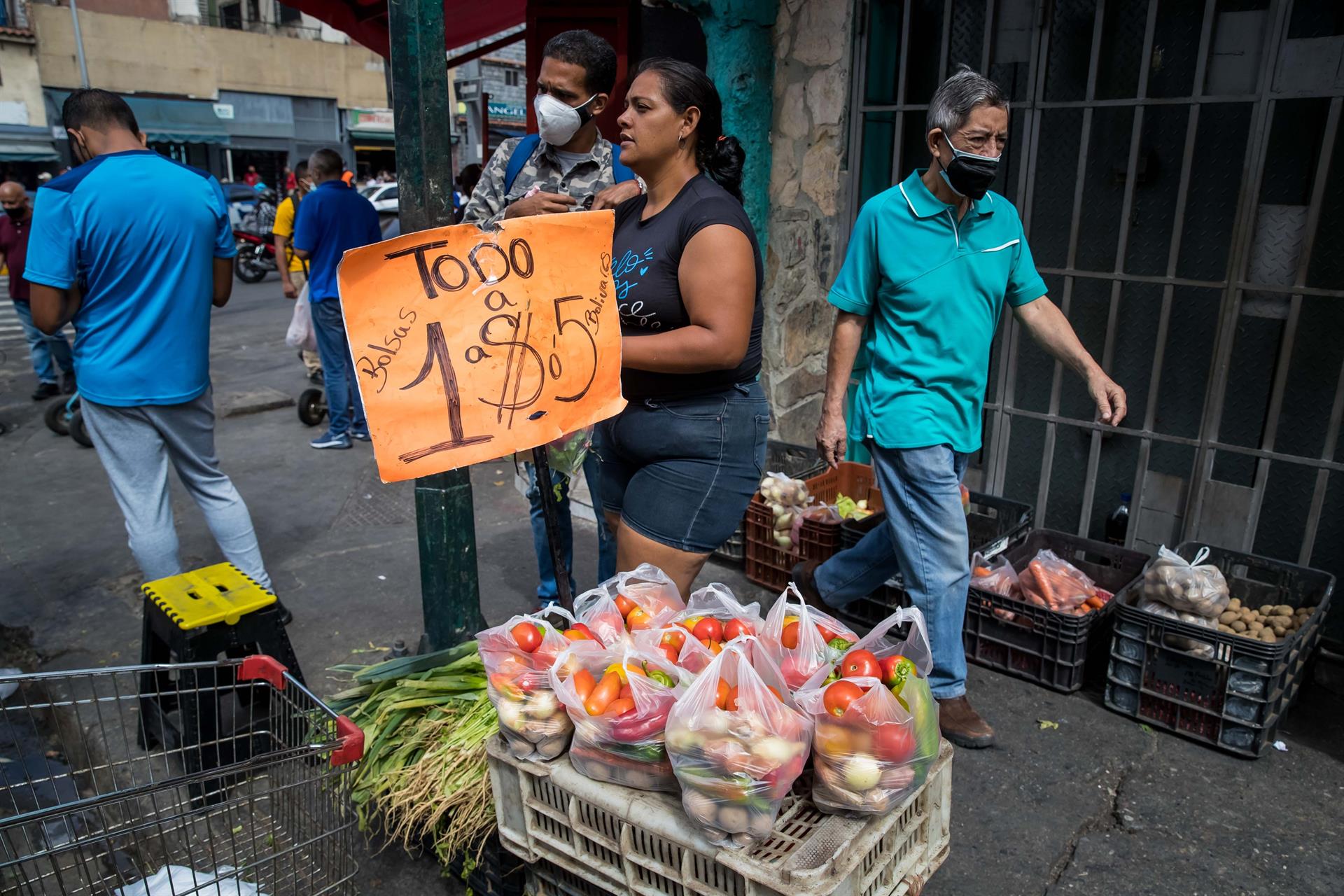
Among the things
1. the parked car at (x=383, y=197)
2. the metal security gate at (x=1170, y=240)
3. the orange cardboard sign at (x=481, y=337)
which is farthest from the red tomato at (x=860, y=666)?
the parked car at (x=383, y=197)

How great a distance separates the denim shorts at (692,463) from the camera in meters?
2.56

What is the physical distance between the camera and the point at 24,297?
845cm

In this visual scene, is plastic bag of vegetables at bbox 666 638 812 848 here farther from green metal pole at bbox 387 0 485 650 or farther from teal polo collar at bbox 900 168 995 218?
teal polo collar at bbox 900 168 995 218

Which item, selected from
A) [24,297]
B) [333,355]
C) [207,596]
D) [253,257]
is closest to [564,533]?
[207,596]

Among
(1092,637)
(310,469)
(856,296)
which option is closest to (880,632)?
(856,296)

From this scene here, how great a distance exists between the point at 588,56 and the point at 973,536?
106 inches

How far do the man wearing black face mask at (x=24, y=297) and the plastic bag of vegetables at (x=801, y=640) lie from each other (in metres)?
8.41

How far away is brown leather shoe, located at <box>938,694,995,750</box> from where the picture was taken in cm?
321

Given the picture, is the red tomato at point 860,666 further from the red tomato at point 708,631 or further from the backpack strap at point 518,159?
the backpack strap at point 518,159

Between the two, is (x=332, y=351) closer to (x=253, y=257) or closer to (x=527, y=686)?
(x=527, y=686)

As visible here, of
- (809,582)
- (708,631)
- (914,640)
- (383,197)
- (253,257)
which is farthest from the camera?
(383,197)

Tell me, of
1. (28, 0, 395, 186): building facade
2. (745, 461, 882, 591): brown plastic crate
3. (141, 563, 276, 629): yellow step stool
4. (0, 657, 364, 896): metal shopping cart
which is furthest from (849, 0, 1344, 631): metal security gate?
(28, 0, 395, 186): building facade

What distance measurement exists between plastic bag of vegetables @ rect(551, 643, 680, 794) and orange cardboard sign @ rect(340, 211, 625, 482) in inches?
22.4

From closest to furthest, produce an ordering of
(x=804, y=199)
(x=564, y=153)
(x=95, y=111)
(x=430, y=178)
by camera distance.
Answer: (x=430, y=178) < (x=564, y=153) < (x=95, y=111) < (x=804, y=199)
